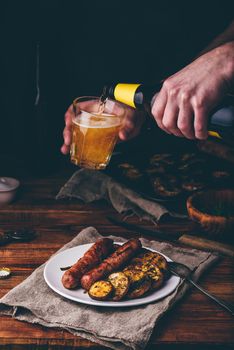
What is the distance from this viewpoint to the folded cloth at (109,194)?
296cm

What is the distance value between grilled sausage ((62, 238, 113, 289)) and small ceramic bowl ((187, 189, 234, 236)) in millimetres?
499

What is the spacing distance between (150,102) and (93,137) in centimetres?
28

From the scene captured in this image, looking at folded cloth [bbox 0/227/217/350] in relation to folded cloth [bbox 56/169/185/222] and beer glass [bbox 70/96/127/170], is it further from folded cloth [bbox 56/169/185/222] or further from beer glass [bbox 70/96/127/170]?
folded cloth [bbox 56/169/185/222]

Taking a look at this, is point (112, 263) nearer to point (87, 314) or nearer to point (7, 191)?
point (87, 314)

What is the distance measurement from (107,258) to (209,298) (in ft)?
1.24

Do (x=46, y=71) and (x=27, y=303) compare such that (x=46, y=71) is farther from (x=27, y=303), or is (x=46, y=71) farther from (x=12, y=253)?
(x=27, y=303)

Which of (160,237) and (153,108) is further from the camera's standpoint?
(160,237)

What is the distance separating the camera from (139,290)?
6.81 feet

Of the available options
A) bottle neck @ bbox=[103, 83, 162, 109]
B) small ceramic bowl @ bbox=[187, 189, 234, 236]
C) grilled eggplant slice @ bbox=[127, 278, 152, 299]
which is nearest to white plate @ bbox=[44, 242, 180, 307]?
grilled eggplant slice @ bbox=[127, 278, 152, 299]

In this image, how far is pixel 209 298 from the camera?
2.21 m

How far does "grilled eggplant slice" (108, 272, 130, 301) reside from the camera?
6.70 feet

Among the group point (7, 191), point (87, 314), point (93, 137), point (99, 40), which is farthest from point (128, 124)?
point (87, 314)

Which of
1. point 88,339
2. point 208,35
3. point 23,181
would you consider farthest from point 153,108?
point 208,35

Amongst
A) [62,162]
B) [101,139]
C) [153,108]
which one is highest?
[153,108]
